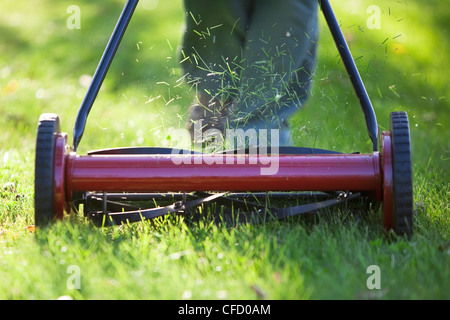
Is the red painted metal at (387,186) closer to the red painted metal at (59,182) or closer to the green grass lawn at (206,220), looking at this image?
the green grass lawn at (206,220)

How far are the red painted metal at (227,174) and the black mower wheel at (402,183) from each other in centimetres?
10

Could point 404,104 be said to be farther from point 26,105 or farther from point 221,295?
point 221,295

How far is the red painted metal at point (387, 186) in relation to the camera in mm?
2020

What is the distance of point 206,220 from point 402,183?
658mm

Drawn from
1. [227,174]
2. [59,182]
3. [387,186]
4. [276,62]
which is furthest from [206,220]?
[276,62]

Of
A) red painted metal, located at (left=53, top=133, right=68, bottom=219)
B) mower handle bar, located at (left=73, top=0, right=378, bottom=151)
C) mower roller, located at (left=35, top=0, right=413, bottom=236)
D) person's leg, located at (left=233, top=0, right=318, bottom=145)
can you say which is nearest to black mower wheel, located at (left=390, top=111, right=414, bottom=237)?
mower roller, located at (left=35, top=0, right=413, bottom=236)

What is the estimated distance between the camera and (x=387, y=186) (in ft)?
6.63

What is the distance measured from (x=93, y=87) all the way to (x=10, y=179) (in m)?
0.85

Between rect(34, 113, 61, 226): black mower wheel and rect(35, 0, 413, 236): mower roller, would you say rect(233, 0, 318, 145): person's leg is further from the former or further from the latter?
rect(34, 113, 61, 226): black mower wheel

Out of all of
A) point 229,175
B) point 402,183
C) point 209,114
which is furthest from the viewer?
point 209,114

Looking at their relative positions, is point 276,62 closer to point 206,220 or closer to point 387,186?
point 206,220

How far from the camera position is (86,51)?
5.28m

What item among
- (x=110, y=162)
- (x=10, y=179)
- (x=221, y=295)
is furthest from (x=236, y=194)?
(x=10, y=179)
